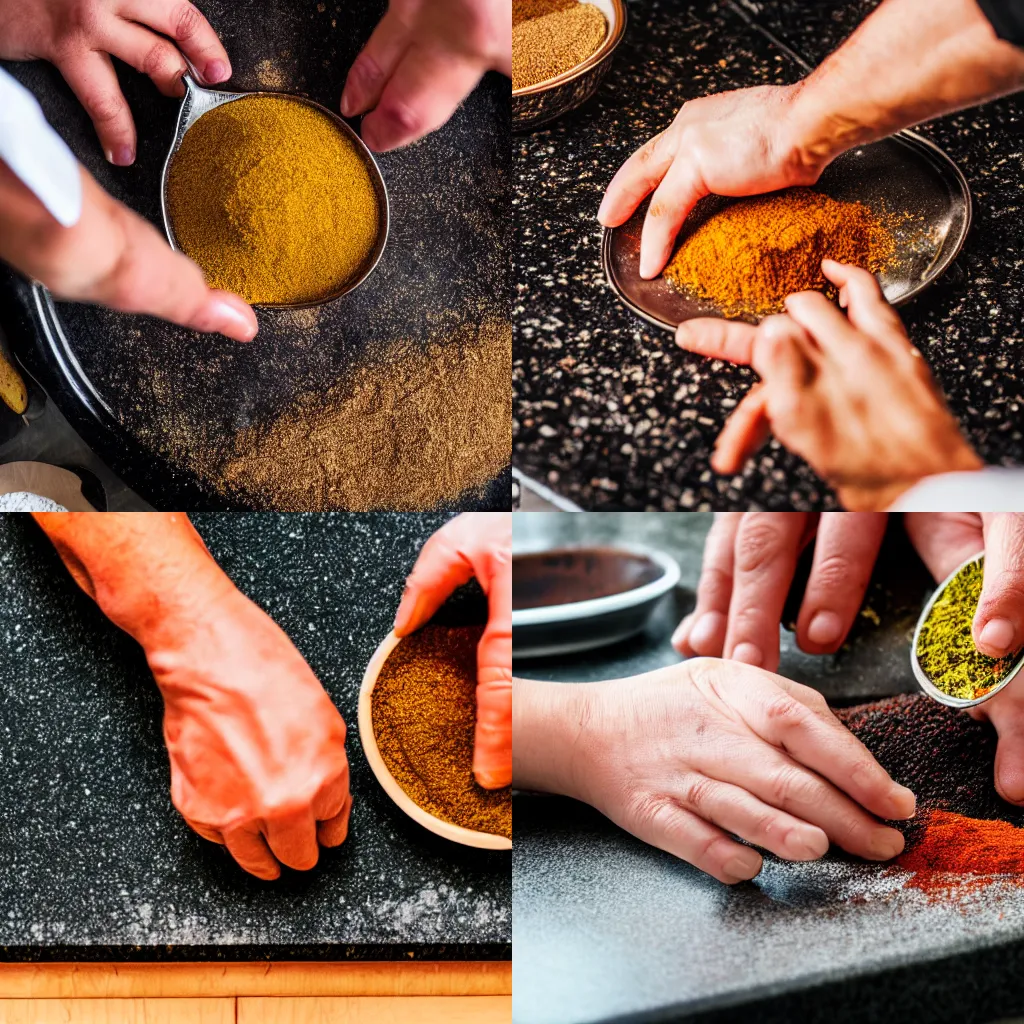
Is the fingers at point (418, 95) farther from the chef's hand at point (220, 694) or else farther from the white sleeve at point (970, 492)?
the white sleeve at point (970, 492)

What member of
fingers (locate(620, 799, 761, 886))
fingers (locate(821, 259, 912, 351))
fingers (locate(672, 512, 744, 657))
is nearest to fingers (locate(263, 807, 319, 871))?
fingers (locate(620, 799, 761, 886))

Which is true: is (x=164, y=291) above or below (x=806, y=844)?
above

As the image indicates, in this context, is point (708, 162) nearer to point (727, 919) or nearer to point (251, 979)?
point (727, 919)

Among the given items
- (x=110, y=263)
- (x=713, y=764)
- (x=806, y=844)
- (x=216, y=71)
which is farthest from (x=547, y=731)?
(x=216, y=71)

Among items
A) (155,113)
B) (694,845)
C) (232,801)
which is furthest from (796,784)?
(155,113)

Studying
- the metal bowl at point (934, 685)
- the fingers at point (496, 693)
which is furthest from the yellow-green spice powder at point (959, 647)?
the fingers at point (496, 693)

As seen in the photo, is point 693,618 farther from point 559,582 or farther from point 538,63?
point 538,63
